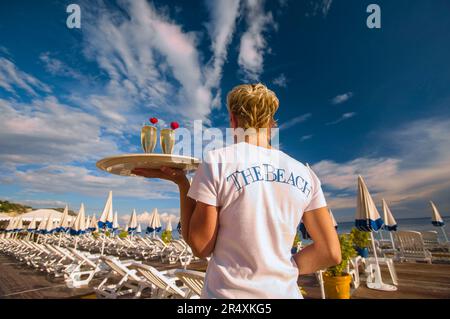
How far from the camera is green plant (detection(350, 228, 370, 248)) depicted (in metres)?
6.00

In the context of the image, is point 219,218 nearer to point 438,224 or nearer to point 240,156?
point 240,156

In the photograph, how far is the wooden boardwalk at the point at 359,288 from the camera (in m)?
5.30

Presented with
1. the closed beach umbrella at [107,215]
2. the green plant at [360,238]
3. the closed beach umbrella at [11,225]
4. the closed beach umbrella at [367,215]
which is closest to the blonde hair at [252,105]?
the green plant at [360,238]

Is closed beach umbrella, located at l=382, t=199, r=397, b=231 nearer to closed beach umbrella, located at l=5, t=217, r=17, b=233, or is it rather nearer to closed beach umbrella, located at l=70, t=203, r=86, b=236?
closed beach umbrella, located at l=70, t=203, r=86, b=236

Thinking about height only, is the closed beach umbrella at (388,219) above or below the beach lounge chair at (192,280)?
above

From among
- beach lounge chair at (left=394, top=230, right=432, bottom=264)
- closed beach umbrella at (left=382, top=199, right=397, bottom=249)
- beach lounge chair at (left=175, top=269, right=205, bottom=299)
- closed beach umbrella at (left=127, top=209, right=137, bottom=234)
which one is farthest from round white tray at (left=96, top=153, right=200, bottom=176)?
closed beach umbrella at (left=127, top=209, right=137, bottom=234)

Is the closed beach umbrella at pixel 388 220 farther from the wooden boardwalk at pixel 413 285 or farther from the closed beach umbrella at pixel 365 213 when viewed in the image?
the closed beach umbrella at pixel 365 213

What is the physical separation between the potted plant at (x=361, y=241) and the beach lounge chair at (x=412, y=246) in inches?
157

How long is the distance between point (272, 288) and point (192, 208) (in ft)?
1.38

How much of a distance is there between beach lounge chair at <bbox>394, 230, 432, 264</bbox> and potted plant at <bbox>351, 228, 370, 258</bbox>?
13.1ft

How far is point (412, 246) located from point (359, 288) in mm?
4913

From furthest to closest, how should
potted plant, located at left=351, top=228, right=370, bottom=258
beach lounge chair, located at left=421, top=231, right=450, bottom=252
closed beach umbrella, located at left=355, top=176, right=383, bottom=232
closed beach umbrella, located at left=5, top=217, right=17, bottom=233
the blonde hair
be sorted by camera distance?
closed beach umbrella, located at left=5, top=217, right=17, bottom=233, beach lounge chair, located at left=421, top=231, right=450, bottom=252, closed beach umbrella, located at left=355, top=176, right=383, bottom=232, potted plant, located at left=351, top=228, right=370, bottom=258, the blonde hair

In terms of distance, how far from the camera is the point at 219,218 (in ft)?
2.94
